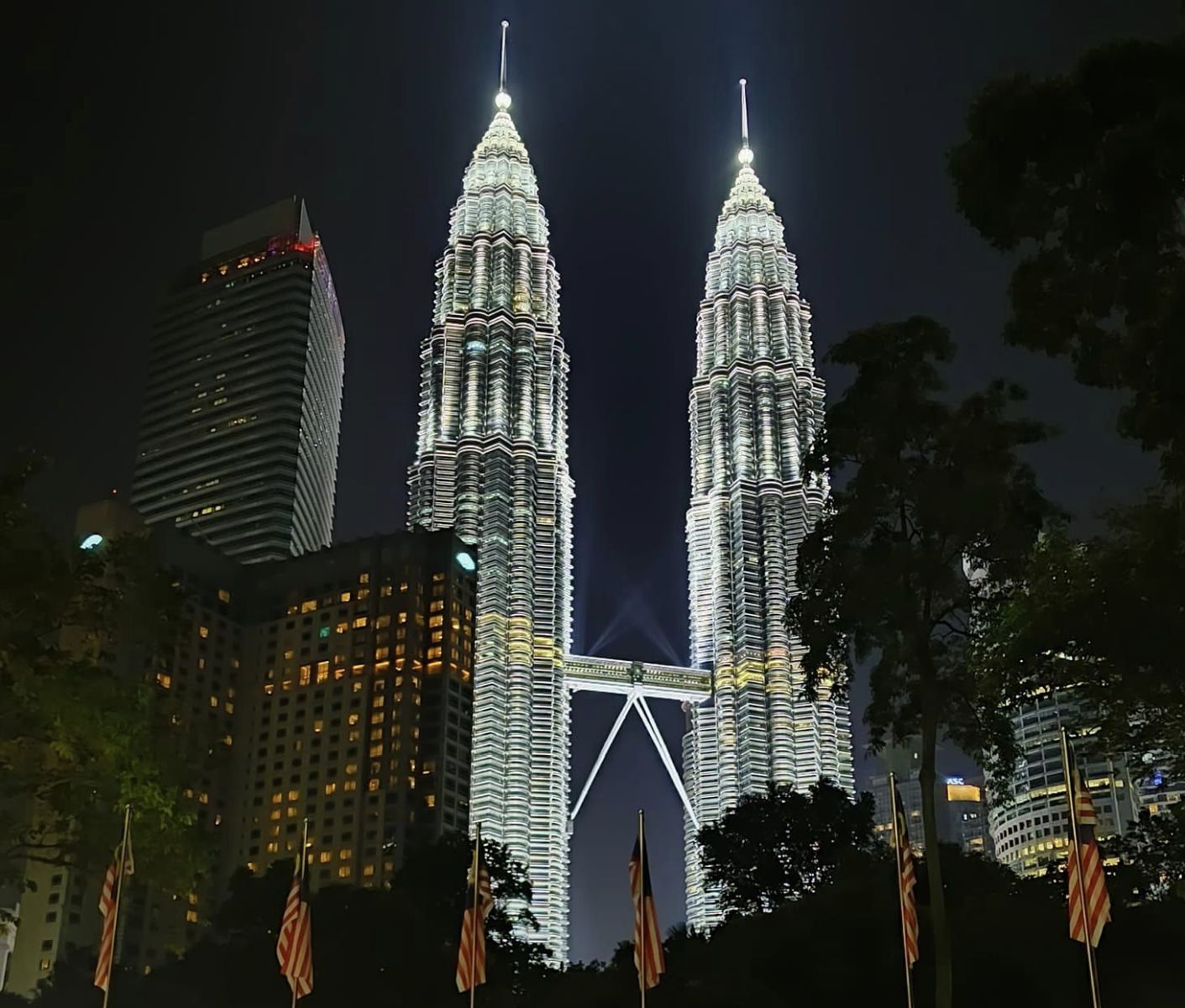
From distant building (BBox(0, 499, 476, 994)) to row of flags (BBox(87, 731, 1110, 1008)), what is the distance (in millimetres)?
105639

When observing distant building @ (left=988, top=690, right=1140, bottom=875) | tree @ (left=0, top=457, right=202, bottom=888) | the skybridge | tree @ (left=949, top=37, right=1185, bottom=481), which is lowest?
tree @ (left=0, top=457, right=202, bottom=888)

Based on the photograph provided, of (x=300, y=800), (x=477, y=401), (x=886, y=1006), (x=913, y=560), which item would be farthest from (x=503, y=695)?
(x=913, y=560)

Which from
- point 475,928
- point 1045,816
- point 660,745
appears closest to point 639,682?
point 660,745

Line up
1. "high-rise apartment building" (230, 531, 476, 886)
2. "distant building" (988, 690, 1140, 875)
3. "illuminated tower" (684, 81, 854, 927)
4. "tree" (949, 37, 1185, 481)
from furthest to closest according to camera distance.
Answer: "illuminated tower" (684, 81, 854, 927), "high-rise apartment building" (230, 531, 476, 886), "distant building" (988, 690, 1140, 875), "tree" (949, 37, 1185, 481)

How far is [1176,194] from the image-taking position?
65.4 feet

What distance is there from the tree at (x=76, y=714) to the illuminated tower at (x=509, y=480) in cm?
12277

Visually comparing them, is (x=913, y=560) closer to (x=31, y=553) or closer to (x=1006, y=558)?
(x=1006, y=558)

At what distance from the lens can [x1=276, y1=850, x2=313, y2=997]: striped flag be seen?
34.5m

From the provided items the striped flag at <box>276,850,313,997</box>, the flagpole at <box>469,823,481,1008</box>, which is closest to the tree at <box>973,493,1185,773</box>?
the flagpole at <box>469,823,481,1008</box>

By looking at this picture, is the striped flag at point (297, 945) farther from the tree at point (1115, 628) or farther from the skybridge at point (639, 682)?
the skybridge at point (639, 682)

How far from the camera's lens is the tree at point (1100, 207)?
64.0ft

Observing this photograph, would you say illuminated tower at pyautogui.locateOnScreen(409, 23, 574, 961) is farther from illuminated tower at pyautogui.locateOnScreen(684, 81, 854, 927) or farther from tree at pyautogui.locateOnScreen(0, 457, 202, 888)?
tree at pyautogui.locateOnScreen(0, 457, 202, 888)

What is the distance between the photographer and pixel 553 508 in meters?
170

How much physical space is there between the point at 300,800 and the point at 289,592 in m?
27.8
